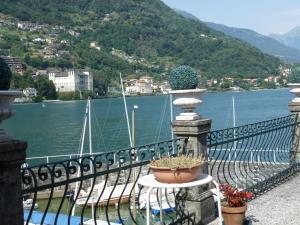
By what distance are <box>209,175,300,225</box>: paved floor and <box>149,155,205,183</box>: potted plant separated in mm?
1769

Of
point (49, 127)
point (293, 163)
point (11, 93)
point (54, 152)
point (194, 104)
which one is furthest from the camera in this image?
point (49, 127)

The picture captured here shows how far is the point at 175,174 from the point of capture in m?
4.77

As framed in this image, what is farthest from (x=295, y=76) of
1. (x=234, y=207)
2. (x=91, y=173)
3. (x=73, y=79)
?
(x=73, y=79)

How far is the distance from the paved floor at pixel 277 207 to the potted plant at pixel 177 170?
1769 mm

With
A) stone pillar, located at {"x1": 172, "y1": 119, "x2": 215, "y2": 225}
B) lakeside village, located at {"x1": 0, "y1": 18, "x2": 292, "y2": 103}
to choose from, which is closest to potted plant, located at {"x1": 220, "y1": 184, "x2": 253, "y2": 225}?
stone pillar, located at {"x1": 172, "y1": 119, "x2": 215, "y2": 225}

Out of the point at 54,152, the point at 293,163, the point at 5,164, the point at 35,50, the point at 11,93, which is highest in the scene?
the point at 35,50

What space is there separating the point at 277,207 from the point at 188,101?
8.13ft

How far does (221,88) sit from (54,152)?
138 metres

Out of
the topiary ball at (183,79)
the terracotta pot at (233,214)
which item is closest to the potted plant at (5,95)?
the topiary ball at (183,79)

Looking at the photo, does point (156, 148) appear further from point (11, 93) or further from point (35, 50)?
point (35, 50)

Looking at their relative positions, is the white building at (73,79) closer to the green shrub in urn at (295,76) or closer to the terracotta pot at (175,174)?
the green shrub in urn at (295,76)

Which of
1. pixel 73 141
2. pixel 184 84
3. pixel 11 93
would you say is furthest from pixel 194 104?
pixel 73 141

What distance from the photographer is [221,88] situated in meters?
187

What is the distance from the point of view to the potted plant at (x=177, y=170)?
4762 mm
